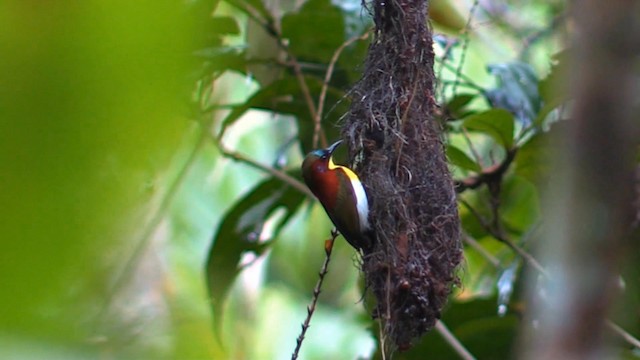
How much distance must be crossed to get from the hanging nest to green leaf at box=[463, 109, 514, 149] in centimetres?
41

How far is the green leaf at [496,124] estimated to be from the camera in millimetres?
2557

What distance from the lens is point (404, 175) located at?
2080 mm

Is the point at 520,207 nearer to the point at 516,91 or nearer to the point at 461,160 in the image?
the point at 516,91

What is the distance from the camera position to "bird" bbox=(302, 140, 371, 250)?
81.5 inches

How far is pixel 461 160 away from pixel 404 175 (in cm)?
63

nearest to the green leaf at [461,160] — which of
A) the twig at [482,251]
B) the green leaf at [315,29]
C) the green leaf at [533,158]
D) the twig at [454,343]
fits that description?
the green leaf at [533,158]

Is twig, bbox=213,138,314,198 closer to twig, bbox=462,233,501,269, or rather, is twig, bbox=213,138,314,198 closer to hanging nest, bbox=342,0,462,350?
twig, bbox=462,233,501,269

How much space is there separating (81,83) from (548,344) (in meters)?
0.33

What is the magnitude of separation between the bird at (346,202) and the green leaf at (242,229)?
36.3 inches

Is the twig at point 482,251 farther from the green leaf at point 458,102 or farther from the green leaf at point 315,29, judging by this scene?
the green leaf at point 315,29

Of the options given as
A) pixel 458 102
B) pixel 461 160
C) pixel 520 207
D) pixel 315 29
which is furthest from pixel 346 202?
pixel 520 207

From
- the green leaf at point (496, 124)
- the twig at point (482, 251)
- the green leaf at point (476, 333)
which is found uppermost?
the green leaf at point (496, 124)

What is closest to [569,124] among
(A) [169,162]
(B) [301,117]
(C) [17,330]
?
(A) [169,162]

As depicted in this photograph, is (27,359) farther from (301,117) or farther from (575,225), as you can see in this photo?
(301,117)
